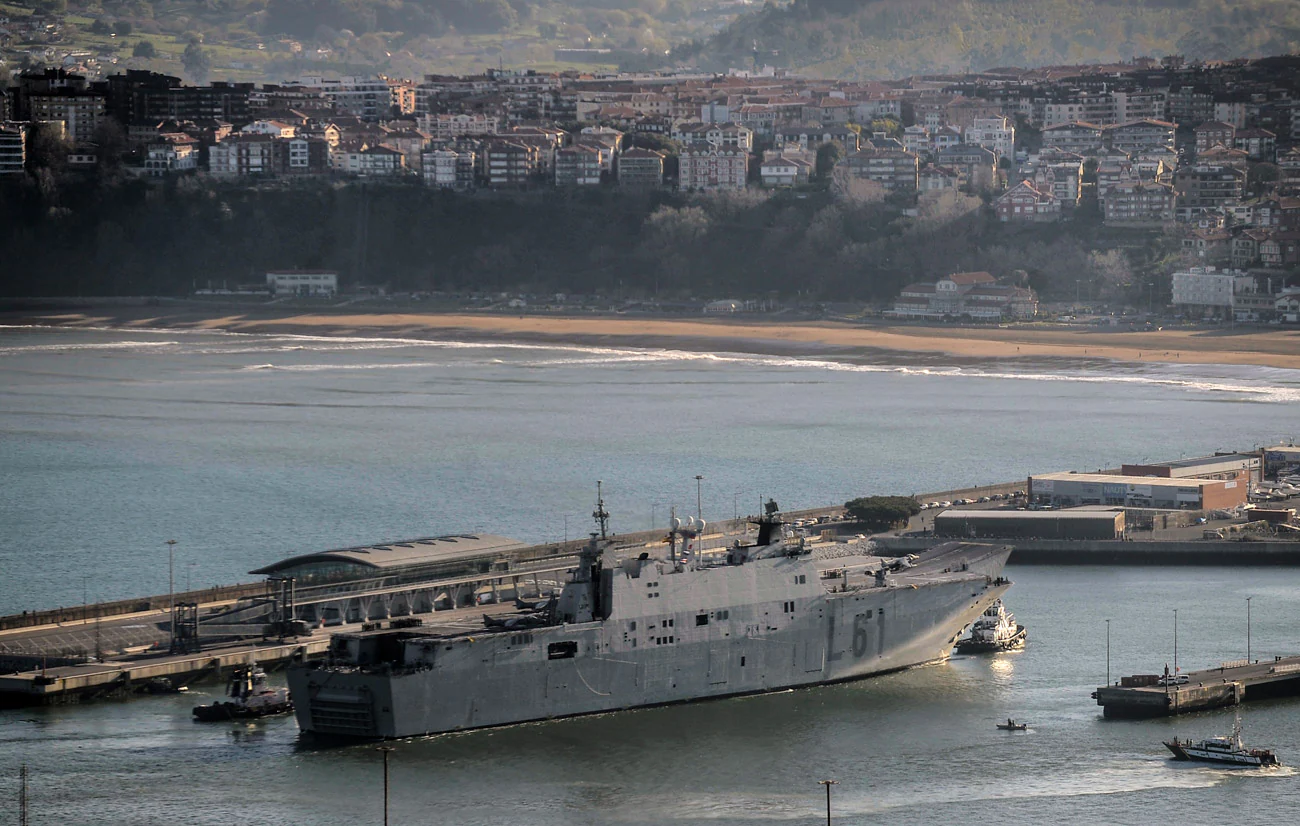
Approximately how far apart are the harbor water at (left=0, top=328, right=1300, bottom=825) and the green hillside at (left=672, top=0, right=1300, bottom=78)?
108156 mm

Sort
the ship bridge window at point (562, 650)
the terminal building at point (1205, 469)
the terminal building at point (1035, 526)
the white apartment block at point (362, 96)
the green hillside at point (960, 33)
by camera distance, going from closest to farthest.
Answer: the ship bridge window at point (562, 650) < the terminal building at point (1035, 526) < the terminal building at point (1205, 469) < the white apartment block at point (362, 96) < the green hillside at point (960, 33)

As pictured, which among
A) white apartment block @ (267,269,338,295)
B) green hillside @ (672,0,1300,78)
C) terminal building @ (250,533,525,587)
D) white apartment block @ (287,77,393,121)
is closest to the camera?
terminal building @ (250,533,525,587)

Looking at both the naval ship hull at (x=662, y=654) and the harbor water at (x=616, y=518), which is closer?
the harbor water at (x=616, y=518)

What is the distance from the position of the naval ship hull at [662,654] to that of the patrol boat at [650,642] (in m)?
0.02

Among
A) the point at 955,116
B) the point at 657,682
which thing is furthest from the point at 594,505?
the point at 955,116

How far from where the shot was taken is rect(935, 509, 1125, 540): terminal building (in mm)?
43656

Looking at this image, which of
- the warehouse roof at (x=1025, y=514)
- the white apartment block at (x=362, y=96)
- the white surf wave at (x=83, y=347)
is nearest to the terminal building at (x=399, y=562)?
the warehouse roof at (x=1025, y=514)

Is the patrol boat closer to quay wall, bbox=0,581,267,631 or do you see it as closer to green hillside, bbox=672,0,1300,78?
quay wall, bbox=0,581,267,631

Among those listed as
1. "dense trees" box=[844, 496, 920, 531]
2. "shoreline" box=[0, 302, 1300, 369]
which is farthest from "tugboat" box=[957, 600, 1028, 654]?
"shoreline" box=[0, 302, 1300, 369]

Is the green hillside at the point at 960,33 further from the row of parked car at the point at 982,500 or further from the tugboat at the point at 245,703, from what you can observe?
the tugboat at the point at 245,703

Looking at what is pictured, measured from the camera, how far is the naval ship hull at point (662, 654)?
29.3 metres

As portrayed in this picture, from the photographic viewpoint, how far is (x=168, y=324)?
8938 centimetres

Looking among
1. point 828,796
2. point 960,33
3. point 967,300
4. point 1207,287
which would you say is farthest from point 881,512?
point 960,33

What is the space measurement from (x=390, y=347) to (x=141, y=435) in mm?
22519
